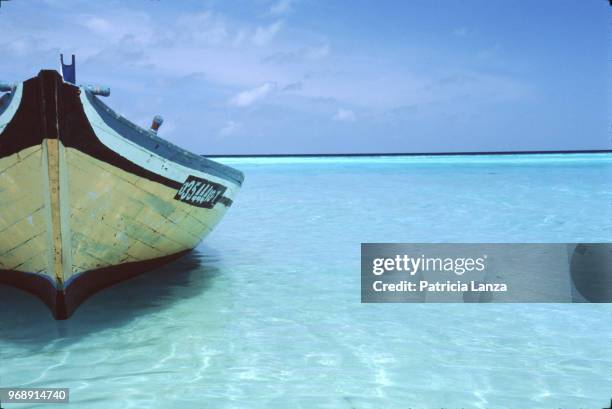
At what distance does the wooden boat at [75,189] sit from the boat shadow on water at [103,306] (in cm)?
11

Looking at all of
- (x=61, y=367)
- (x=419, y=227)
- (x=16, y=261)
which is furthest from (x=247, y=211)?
(x=61, y=367)

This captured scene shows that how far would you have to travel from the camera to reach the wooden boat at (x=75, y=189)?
362 cm

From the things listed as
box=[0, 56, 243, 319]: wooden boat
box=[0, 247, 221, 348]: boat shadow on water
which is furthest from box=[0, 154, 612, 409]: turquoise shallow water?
box=[0, 56, 243, 319]: wooden boat

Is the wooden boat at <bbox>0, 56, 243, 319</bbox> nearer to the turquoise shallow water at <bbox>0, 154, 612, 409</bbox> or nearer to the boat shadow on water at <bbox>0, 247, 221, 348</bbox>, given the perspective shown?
the boat shadow on water at <bbox>0, 247, 221, 348</bbox>

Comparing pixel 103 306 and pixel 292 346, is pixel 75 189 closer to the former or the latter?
pixel 103 306

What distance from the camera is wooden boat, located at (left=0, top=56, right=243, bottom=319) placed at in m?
3.62

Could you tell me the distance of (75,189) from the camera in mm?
3873

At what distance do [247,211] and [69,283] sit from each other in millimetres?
8083

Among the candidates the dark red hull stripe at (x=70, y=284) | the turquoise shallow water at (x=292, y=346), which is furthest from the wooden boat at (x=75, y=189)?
the turquoise shallow water at (x=292, y=346)

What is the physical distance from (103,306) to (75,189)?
117 centimetres

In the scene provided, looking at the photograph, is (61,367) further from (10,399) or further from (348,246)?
(348,246)

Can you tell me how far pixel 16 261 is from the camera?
4332 mm

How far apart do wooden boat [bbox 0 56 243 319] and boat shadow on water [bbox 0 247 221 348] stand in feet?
0.38

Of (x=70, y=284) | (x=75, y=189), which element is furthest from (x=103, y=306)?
(x=75, y=189)
